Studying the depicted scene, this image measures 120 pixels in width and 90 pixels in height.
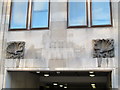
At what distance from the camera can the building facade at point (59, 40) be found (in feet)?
27.3

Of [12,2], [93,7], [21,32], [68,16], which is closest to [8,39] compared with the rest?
[21,32]

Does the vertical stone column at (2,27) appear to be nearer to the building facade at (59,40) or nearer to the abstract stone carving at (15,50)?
the building facade at (59,40)

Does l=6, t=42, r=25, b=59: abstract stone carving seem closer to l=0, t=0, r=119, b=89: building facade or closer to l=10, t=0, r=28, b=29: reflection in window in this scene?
l=0, t=0, r=119, b=89: building facade

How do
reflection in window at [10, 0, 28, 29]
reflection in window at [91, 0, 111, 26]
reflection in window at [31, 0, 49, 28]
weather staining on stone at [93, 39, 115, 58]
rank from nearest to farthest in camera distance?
weather staining on stone at [93, 39, 115, 58], reflection in window at [91, 0, 111, 26], reflection in window at [31, 0, 49, 28], reflection in window at [10, 0, 28, 29]

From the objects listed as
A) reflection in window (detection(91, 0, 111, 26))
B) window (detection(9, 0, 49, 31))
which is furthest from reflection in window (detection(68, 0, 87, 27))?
window (detection(9, 0, 49, 31))

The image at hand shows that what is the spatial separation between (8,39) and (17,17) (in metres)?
1.05

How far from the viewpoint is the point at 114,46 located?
827 centimetres

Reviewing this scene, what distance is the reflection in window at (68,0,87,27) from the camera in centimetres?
887

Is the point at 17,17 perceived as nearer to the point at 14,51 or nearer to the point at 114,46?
the point at 14,51

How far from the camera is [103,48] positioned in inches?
328

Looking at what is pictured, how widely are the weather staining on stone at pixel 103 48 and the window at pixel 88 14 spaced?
0.71 meters

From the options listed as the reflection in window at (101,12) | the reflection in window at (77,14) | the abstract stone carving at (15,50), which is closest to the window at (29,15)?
the abstract stone carving at (15,50)

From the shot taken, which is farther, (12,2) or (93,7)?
(12,2)

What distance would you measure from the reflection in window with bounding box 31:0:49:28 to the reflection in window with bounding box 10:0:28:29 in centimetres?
38
